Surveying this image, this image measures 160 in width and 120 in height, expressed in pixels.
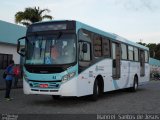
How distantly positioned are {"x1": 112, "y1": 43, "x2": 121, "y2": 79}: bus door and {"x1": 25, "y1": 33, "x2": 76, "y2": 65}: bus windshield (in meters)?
5.01

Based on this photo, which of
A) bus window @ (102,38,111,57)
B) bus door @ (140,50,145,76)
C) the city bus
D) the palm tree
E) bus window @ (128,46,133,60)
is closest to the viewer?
the city bus

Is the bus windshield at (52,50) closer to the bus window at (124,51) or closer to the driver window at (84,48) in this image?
the driver window at (84,48)

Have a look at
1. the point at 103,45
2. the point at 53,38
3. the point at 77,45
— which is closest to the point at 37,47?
the point at 53,38

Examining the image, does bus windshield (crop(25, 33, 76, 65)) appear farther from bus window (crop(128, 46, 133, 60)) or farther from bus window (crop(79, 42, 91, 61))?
bus window (crop(128, 46, 133, 60))

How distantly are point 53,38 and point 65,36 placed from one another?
0.47 m

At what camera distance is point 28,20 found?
40.8 meters

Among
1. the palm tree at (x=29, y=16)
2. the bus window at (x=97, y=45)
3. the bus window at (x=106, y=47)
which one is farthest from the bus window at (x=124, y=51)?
the palm tree at (x=29, y=16)

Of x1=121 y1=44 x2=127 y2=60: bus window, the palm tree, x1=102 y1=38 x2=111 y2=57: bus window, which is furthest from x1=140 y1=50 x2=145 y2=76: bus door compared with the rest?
the palm tree

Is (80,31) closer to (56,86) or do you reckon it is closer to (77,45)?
(77,45)

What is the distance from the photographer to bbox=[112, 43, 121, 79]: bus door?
17531 millimetres

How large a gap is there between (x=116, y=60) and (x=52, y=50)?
19.2 ft

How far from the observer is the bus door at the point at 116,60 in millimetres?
17531

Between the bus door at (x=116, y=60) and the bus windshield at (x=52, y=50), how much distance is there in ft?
16.4

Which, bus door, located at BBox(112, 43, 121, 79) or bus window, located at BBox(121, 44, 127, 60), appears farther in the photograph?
bus window, located at BBox(121, 44, 127, 60)
